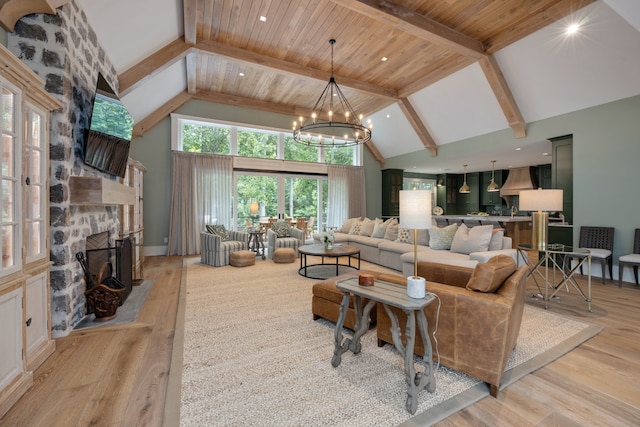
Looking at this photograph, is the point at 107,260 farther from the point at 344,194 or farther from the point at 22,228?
the point at 344,194

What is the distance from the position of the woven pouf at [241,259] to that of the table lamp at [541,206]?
4.48m

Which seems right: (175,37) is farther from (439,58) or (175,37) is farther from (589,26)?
(589,26)

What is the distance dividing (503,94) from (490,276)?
4.91 metres

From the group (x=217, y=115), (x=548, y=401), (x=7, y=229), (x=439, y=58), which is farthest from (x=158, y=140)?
(x=548, y=401)

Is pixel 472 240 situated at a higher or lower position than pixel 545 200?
lower

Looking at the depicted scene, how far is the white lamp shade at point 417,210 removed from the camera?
2.05 metres

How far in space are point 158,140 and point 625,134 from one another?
351 inches

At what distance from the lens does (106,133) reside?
3227 mm

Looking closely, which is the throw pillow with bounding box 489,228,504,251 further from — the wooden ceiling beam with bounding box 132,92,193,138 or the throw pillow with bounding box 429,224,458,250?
the wooden ceiling beam with bounding box 132,92,193,138

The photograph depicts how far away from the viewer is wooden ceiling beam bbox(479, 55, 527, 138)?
16.5 ft

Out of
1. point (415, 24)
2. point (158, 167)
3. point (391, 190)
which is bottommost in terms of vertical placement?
point (391, 190)

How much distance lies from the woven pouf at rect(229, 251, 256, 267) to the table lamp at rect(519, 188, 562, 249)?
4478 mm

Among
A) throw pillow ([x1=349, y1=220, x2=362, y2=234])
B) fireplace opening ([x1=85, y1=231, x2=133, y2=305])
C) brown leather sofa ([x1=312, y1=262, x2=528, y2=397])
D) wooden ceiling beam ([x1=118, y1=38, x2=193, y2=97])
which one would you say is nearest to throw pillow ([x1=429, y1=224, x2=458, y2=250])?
throw pillow ([x1=349, y1=220, x2=362, y2=234])

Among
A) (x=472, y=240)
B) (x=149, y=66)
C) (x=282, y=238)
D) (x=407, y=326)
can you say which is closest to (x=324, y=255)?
(x=282, y=238)
